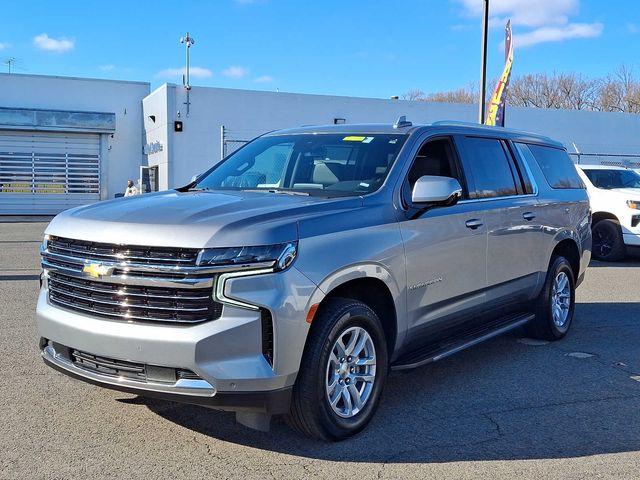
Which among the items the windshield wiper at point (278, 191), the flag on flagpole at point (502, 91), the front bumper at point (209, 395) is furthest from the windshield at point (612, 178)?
the front bumper at point (209, 395)

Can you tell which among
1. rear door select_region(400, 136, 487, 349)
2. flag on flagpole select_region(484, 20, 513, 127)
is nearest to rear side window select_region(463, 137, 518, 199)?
rear door select_region(400, 136, 487, 349)

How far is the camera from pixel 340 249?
3.90 meters

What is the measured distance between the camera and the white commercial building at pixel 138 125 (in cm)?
2372

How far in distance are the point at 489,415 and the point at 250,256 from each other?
2.20 metres

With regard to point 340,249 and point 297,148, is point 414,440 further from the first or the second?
point 297,148

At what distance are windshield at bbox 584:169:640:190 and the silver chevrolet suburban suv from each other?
8.43 metres

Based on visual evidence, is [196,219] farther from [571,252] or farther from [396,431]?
[571,252]

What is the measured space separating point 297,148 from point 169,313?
7.49ft

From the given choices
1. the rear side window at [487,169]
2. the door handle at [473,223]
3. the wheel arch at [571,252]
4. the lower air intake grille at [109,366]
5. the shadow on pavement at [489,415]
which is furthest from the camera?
the wheel arch at [571,252]

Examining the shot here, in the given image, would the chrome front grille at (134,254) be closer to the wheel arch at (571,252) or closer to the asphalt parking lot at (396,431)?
the asphalt parking lot at (396,431)

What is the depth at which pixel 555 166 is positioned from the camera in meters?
7.11

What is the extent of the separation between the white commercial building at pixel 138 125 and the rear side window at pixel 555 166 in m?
16.7

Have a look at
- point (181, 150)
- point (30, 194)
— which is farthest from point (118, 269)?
point (30, 194)

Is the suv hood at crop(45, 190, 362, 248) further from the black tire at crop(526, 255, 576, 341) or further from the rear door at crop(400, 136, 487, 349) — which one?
the black tire at crop(526, 255, 576, 341)
